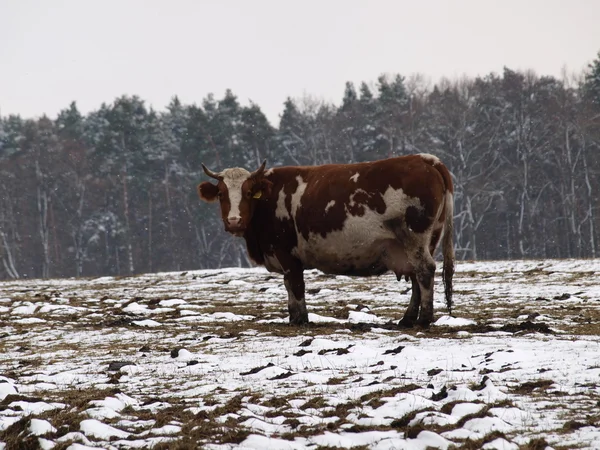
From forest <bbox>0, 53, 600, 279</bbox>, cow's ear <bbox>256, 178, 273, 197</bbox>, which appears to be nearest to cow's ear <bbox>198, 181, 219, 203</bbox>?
cow's ear <bbox>256, 178, 273, 197</bbox>

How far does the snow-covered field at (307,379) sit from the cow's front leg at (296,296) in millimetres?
→ 262

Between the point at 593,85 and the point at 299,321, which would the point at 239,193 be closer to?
the point at 299,321

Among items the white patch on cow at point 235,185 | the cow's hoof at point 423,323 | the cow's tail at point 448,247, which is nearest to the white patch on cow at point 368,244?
the cow's tail at point 448,247

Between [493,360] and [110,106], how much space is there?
72.3m

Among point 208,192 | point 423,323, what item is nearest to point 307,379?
point 423,323

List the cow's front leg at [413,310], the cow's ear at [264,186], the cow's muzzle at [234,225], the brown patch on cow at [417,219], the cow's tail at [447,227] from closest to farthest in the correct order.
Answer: the brown patch on cow at [417,219], the cow's front leg at [413,310], the cow's tail at [447,227], the cow's muzzle at [234,225], the cow's ear at [264,186]

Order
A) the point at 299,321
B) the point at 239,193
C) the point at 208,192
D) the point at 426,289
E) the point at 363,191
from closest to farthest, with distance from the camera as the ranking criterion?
the point at 426,289 < the point at 363,191 < the point at 299,321 < the point at 239,193 < the point at 208,192

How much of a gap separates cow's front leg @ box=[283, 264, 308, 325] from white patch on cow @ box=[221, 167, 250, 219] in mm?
1330

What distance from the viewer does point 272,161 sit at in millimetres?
65938

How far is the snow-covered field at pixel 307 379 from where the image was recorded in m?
6.02

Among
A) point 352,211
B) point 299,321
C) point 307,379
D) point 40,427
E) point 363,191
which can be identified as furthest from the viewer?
point 299,321

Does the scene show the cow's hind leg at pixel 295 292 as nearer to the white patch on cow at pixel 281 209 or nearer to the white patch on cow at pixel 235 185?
the white patch on cow at pixel 281 209

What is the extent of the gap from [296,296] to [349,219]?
5.51 ft

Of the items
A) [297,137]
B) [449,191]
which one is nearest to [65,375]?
[449,191]
